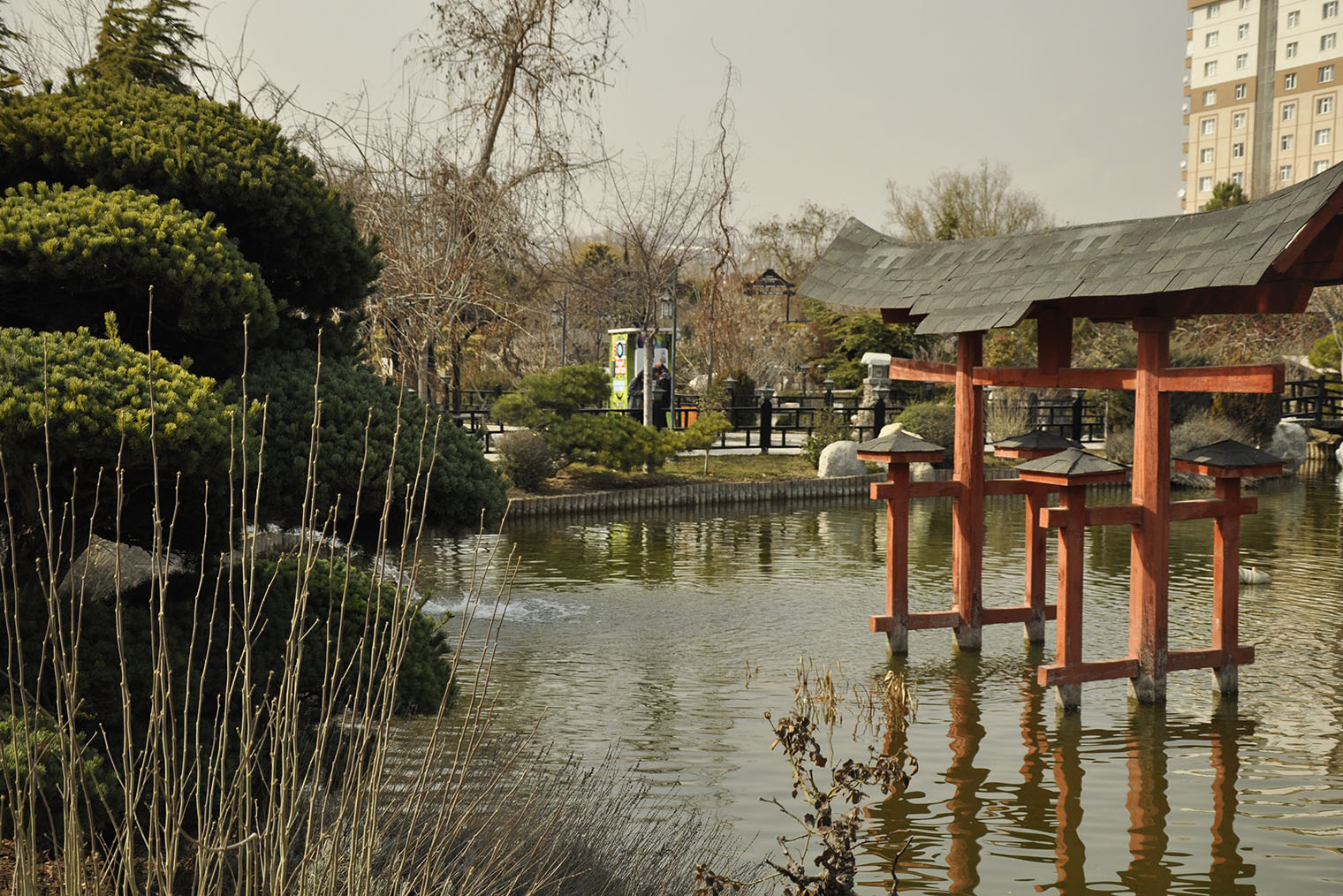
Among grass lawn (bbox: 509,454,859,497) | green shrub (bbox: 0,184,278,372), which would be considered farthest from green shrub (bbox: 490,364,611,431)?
green shrub (bbox: 0,184,278,372)

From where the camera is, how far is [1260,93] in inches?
2122

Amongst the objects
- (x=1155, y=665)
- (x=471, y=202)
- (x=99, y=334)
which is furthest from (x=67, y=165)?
(x=471, y=202)

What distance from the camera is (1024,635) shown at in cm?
841

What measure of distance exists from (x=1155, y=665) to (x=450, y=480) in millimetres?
4080

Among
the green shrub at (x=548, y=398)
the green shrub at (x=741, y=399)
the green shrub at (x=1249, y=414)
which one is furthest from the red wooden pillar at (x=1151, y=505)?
the green shrub at (x=741, y=399)

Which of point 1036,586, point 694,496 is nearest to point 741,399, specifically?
point 694,496

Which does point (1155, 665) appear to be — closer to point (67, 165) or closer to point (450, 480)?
point (450, 480)

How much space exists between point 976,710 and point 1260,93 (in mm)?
55711

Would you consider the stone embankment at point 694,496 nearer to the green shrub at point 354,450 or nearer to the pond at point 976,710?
the pond at point 976,710

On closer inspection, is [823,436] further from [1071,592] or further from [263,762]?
[263,762]

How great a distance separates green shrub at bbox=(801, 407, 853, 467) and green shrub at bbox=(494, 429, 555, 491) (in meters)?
4.65

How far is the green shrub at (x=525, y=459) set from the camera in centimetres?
1491

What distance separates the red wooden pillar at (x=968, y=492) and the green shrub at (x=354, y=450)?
3.71 meters

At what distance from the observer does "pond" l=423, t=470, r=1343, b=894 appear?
196 inches
